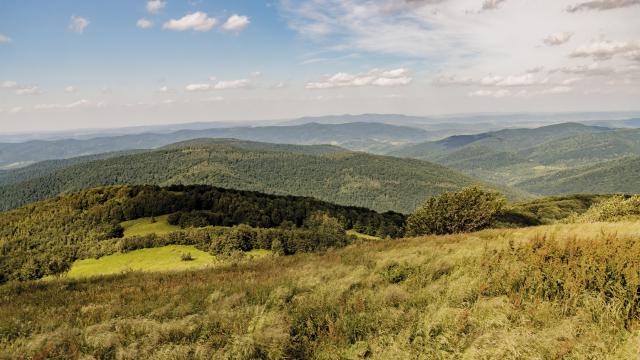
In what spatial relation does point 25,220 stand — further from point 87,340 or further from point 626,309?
point 626,309

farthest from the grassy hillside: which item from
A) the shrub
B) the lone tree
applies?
the lone tree

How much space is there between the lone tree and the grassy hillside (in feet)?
135

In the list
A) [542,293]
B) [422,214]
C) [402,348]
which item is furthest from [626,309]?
[422,214]

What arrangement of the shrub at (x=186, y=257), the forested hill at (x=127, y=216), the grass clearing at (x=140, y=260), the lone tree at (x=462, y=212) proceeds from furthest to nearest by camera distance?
1. the forested hill at (x=127, y=216)
2. the lone tree at (x=462, y=212)
3. the shrub at (x=186, y=257)
4. the grass clearing at (x=140, y=260)

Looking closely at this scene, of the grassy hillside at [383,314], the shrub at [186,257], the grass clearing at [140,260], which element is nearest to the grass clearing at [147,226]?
the grass clearing at [140,260]

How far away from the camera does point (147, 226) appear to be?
7962 centimetres

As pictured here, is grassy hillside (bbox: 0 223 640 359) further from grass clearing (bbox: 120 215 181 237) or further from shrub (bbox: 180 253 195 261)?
grass clearing (bbox: 120 215 181 237)

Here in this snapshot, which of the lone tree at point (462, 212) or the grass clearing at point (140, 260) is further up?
the lone tree at point (462, 212)

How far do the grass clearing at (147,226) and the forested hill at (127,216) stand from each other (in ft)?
6.61

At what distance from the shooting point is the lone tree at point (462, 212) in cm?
5203

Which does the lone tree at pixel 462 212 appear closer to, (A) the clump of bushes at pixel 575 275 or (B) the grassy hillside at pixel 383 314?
(B) the grassy hillside at pixel 383 314

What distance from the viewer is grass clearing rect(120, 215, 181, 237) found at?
75.3 meters

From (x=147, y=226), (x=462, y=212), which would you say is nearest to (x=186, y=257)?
(x=462, y=212)

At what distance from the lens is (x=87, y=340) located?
7.86 m
